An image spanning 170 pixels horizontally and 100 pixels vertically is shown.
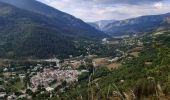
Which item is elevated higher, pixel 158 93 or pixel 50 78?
pixel 158 93

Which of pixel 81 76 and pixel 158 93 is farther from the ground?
pixel 158 93

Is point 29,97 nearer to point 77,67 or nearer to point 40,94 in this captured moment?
point 40,94

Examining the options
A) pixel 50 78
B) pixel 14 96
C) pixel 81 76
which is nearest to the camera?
pixel 14 96

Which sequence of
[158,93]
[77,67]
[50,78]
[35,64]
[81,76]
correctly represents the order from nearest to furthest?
1. [158,93]
2. [81,76]
3. [50,78]
4. [77,67]
5. [35,64]

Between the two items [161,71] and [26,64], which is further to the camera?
[26,64]

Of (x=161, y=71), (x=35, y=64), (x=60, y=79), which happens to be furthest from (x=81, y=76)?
(x=161, y=71)

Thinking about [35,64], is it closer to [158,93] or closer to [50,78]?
[50,78]

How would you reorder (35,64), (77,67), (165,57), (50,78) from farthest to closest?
1. (35,64)
2. (77,67)
3. (50,78)
4. (165,57)

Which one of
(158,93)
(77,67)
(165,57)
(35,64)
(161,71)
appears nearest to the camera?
(158,93)

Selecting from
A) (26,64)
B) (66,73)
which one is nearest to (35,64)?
(26,64)
